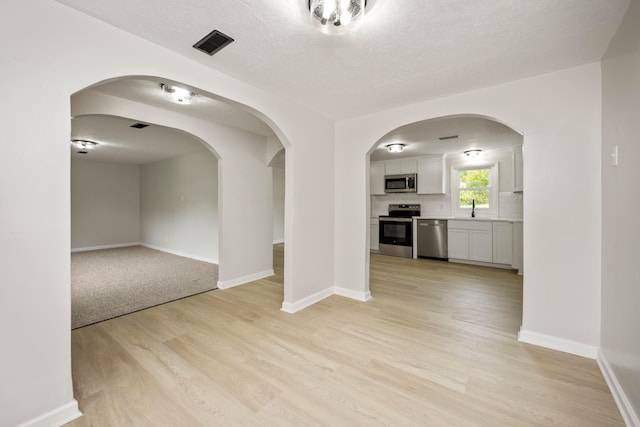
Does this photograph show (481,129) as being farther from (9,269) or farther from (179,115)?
(9,269)

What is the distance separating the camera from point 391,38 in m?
1.79

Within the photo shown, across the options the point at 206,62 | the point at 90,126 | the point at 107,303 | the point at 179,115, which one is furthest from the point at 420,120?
the point at 90,126

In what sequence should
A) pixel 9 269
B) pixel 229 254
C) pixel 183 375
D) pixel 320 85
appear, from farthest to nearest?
pixel 229 254 < pixel 320 85 < pixel 183 375 < pixel 9 269

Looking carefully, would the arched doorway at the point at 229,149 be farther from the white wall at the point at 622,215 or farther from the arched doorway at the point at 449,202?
the white wall at the point at 622,215

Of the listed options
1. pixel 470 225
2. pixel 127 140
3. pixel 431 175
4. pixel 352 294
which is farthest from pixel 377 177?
pixel 127 140

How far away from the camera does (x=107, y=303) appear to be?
10.6ft

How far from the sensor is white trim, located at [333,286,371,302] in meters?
3.36

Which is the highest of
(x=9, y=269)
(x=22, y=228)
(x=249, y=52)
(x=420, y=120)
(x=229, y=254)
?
(x=249, y=52)

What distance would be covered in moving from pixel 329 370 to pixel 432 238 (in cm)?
469

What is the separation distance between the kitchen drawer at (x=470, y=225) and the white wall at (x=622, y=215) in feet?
11.2

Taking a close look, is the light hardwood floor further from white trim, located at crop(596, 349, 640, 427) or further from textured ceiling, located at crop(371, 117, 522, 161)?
textured ceiling, located at crop(371, 117, 522, 161)

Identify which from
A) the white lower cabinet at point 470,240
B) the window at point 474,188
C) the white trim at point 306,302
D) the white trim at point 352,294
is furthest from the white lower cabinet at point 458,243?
the white trim at point 306,302

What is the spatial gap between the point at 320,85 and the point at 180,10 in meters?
1.30

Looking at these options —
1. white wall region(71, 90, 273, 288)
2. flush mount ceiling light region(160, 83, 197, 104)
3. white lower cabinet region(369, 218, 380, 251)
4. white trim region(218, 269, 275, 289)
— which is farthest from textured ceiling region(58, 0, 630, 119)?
white lower cabinet region(369, 218, 380, 251)
